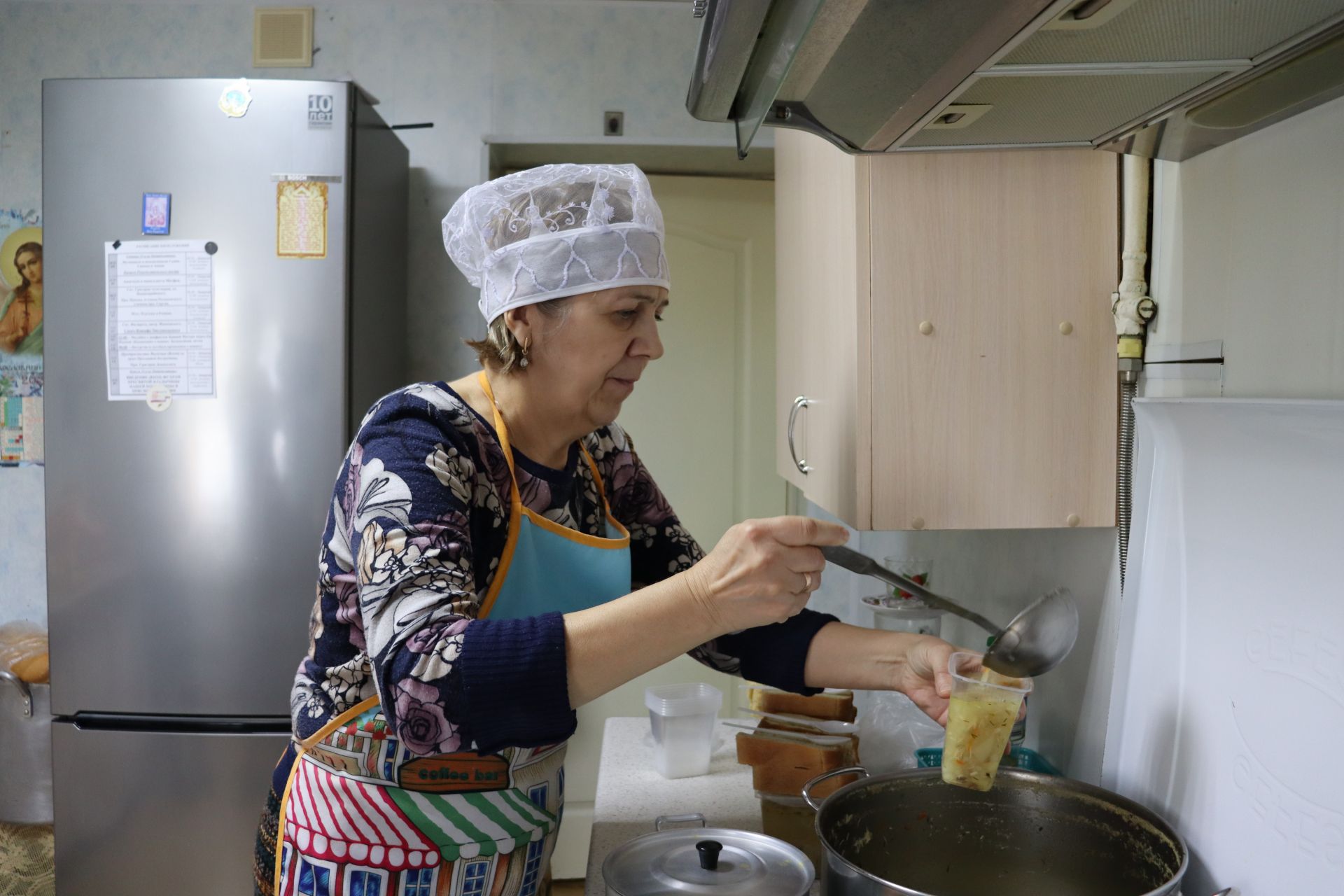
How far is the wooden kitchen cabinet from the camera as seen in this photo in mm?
1104

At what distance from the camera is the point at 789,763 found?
1.29 m

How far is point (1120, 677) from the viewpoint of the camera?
1086 millimetres

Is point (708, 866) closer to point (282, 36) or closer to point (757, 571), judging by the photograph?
point (757, 571)

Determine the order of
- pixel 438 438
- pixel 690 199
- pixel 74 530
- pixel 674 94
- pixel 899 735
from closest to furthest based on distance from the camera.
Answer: pixel 438 438, pixel 899 735, pixel 74 530, pixel 674 94, pixel 690 199

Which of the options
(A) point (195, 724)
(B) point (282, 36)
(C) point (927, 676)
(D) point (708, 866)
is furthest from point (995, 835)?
(B) point (282, 36)

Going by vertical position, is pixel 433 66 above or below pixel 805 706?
above

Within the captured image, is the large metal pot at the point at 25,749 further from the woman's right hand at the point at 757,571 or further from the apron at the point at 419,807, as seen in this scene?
the woman's right hand at the point at 757,571

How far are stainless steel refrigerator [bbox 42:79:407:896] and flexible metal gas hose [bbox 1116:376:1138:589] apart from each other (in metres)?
1.54

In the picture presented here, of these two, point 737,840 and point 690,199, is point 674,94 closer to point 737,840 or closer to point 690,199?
point 690,199

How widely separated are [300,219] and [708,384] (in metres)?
1.23

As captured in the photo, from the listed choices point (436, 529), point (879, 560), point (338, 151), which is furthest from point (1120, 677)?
point (338, 151)

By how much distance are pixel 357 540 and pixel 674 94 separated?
1.95 meters

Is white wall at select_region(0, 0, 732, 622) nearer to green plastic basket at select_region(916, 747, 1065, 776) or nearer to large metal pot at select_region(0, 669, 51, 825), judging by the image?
large metal pot at select_region(0, 669, 51, 825)

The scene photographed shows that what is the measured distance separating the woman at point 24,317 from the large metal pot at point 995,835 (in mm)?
2516
